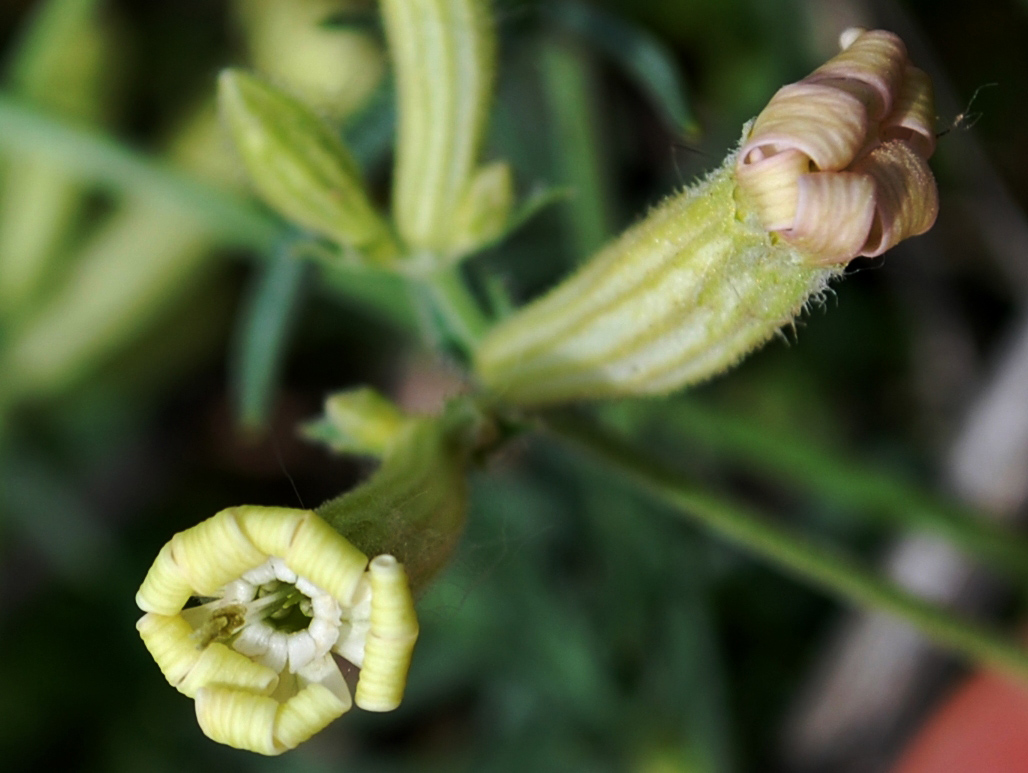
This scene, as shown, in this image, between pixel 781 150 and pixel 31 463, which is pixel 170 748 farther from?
pixel 781 150

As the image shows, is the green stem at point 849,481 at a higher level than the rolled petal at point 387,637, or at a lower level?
lower

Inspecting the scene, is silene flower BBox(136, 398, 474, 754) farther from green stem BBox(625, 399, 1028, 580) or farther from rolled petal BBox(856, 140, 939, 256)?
green stem BBox(625, 399, 1028, 580)

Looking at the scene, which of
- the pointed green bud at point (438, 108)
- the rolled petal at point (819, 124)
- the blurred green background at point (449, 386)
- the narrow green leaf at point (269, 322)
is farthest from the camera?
the blurred green background at point (449, 386)

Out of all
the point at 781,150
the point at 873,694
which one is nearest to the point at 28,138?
the point at 781,150

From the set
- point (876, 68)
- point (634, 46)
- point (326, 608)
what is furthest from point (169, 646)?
point (634, 46)

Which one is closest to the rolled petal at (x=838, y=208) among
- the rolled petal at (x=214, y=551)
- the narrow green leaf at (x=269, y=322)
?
the rolled petal at (x=214, y=551)

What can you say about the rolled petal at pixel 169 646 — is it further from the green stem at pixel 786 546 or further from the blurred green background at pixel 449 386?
the blurred green background at pixel 449 386

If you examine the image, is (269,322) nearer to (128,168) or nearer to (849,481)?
(128,168)

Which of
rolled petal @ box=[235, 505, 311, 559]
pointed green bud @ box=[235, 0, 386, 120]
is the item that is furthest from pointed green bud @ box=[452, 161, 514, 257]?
pointed green bud @ box=[235, 0, 386, 120]
